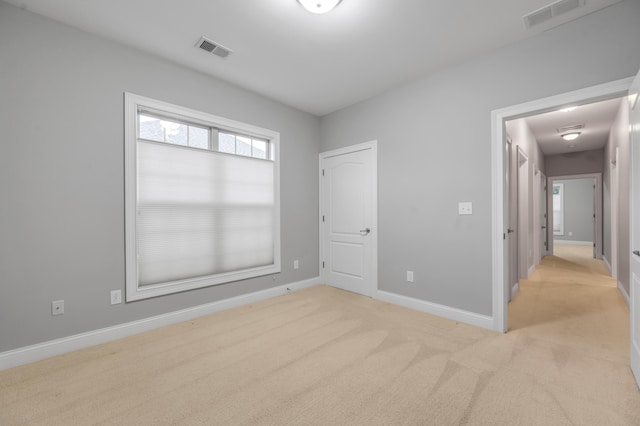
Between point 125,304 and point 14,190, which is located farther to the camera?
point 125,304

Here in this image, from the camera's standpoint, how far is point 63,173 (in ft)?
7.39

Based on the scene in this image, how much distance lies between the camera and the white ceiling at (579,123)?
4.05 m

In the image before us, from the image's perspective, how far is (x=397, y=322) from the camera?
112 inches

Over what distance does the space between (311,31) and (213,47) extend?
3.16ft

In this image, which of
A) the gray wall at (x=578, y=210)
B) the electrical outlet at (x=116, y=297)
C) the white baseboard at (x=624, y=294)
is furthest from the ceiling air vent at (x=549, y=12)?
the gray wall at (x=578, y=210)

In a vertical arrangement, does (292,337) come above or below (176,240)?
below

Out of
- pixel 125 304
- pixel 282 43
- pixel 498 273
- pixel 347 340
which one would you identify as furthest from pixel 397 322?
pixel 282 43

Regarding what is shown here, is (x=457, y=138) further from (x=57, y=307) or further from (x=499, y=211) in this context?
(x=57, y=307)

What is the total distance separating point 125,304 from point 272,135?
255 centimetres

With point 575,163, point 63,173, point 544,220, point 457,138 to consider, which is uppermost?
point 575,163

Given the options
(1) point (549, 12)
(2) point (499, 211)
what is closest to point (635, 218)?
(2) point (499, 211)

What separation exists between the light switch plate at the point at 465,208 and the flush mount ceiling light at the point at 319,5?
2172 millimetres

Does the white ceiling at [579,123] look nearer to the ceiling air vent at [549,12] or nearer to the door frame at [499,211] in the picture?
the door frame at [499,211]

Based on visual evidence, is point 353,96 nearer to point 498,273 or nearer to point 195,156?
point 195,156
